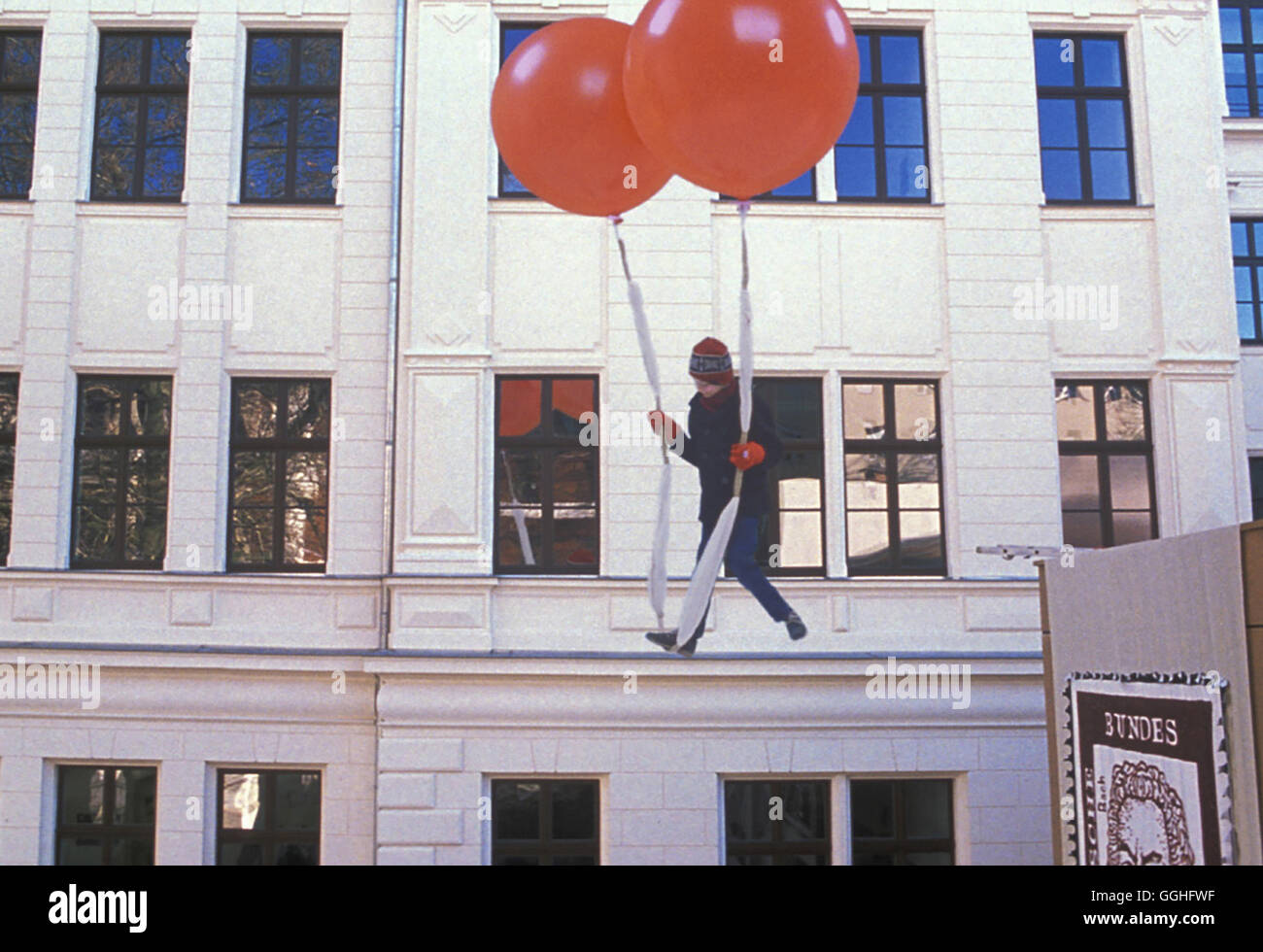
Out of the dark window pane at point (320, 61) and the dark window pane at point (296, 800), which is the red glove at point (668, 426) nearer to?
the dark window pane at point (296, 800)

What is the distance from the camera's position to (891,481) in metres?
7.18

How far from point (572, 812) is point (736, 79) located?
462 centimetres

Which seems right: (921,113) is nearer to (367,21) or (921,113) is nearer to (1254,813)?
(367,21)

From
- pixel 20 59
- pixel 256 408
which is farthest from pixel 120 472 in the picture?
pixel 20 59

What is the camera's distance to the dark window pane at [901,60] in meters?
7.49

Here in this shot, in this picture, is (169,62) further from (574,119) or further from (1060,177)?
(1060,177)

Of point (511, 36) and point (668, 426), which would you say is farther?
point (511, 36)

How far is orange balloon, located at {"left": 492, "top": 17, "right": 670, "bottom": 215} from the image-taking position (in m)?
4.10

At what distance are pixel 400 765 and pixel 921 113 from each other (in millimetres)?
5077

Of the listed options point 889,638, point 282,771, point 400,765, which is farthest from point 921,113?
point 282,771

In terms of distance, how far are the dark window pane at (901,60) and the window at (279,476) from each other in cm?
402

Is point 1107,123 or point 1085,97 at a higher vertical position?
point 1085,97

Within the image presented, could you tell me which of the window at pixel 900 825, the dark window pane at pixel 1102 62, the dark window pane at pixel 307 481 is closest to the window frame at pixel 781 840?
the window at pixel 900 825

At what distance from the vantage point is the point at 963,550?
7105 mm
